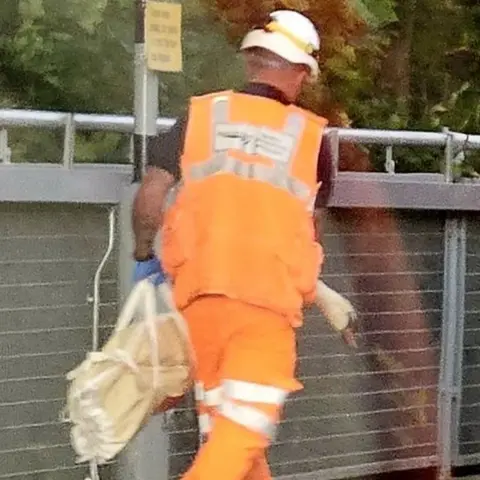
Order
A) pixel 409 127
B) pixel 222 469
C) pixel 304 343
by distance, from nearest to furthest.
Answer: pixel 222 469
pixel 304 343
pixel 409 127

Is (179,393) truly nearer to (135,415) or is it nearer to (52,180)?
(135,415)

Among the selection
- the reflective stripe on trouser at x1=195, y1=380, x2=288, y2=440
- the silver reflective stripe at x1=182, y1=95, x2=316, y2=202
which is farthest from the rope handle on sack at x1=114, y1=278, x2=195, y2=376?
the silver reflective stripe at x1=182, y1=95, x2=316, y2=202

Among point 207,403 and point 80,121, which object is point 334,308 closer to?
point 207,403

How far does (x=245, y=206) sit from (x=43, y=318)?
107 centimetres

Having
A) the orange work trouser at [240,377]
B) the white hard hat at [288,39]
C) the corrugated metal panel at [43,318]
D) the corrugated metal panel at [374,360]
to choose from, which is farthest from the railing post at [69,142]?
the corrugated metal panel at [374,360]

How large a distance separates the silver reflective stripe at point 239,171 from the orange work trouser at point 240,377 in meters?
0.40

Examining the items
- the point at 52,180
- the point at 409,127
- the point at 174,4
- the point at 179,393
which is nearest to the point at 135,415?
the point at 179,393

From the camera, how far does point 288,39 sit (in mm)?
4906

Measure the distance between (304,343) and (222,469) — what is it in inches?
64.7

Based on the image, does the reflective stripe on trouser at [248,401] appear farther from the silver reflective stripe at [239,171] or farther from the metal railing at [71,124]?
Answer: the metal railing at [71,124]

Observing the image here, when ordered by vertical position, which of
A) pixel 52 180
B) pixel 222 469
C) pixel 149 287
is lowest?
pixel 222 469

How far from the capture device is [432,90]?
6.94 m

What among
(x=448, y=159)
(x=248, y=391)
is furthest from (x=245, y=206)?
(x=448, y=159)

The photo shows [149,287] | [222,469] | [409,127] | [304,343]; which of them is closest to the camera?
[222,469]
